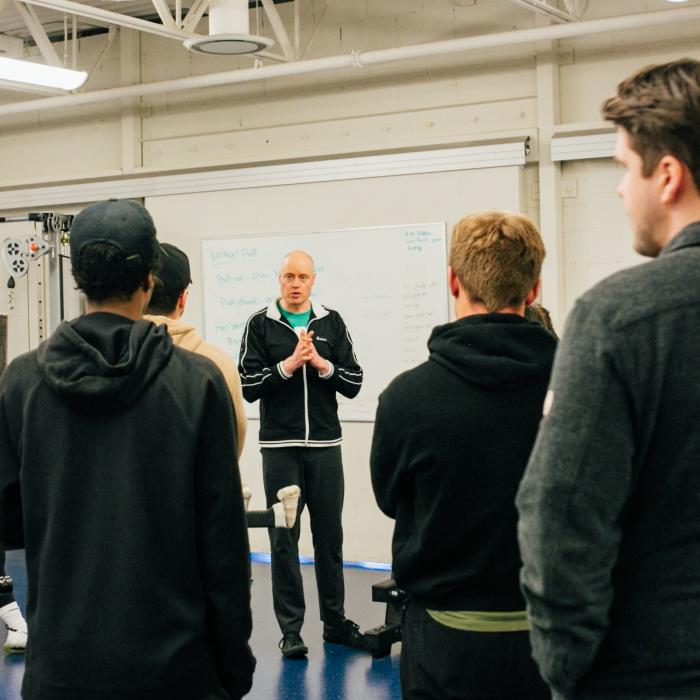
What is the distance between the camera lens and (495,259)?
6.19 ft

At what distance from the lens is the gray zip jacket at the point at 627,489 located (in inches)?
45.1

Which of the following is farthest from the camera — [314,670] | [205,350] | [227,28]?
[227,28]

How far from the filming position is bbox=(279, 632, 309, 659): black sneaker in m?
4.21

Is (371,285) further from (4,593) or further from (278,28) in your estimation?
(4,593)

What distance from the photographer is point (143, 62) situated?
6.87 meters

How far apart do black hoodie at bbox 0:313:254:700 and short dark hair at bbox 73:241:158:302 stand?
0.05 meters

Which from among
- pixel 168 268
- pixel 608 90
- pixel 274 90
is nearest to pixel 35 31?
pixel 274 90

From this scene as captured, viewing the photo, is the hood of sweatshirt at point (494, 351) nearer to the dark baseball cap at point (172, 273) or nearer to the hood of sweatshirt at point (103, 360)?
the hood of sweatshirt at point (103, 360)

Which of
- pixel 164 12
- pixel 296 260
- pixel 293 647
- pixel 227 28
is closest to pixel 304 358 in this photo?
pixel 296 260

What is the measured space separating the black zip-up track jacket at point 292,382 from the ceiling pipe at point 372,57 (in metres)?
2.00

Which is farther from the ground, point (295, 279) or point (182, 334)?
point (295, 279)

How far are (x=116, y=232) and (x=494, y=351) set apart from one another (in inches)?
27.2

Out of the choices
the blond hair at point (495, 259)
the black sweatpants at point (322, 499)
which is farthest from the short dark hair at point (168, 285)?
the black sweatpants at point (322, 499)

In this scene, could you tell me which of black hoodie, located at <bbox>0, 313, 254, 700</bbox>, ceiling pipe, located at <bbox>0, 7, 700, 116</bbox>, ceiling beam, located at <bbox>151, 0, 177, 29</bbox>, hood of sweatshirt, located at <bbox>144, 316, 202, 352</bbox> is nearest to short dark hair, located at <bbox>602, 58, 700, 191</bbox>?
black hoodie, located at <bbox>0, 313, 254, 700</bbox>
